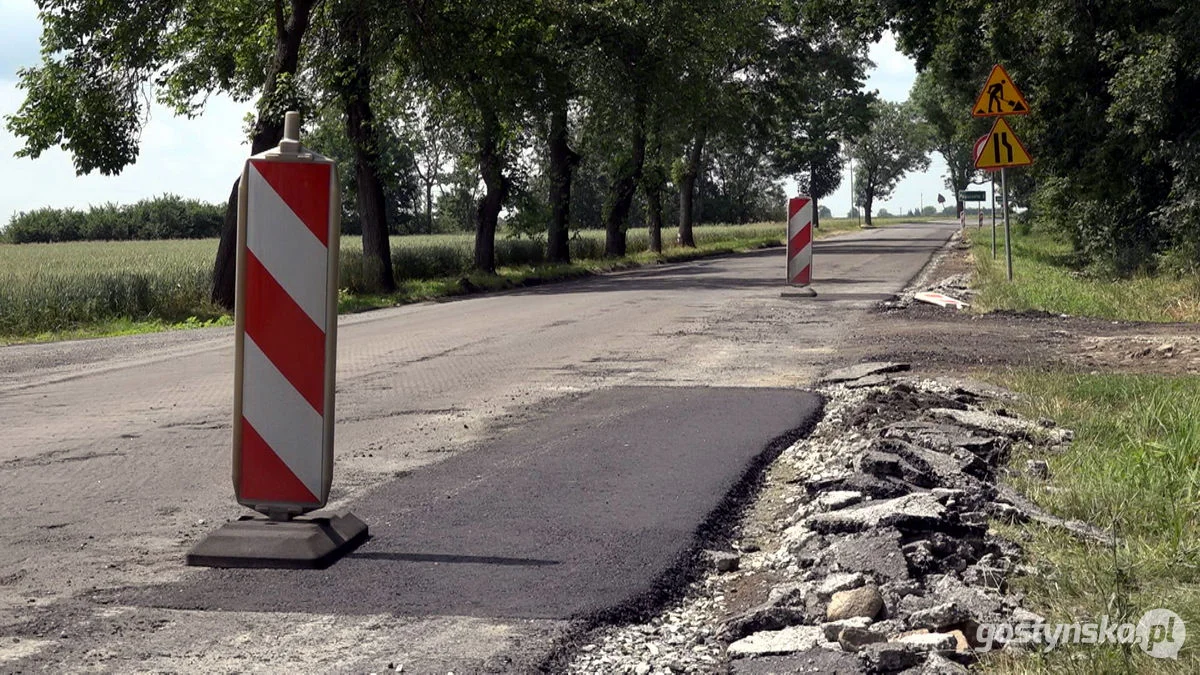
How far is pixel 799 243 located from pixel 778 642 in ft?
52.4

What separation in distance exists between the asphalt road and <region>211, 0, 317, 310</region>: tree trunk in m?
8.74

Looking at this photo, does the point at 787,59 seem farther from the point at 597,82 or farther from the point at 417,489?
the point at 417,489

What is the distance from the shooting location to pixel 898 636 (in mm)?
3760

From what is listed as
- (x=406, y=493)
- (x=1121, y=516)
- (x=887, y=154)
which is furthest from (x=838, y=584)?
(x=887, y=154)

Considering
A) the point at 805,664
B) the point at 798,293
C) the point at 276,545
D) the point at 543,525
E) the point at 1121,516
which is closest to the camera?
the point at 805,664

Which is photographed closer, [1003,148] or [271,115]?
[1003,148]

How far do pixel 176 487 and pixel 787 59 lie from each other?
47.8 m

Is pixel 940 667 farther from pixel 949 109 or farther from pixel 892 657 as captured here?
pixel 949 109

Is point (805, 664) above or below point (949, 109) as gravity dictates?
below

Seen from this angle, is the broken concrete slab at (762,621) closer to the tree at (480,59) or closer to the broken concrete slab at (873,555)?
the broken concrete slab at (873,555)

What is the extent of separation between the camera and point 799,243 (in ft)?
63.7

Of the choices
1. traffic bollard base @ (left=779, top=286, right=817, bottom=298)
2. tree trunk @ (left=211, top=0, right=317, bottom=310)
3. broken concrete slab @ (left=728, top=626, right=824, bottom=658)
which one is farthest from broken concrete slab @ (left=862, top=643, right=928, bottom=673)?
tree trunk @ (left=211, top=0, right=317, bottom=310)

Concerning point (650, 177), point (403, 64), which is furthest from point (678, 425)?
point (650, 177)

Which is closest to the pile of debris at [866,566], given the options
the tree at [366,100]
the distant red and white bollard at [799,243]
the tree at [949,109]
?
the distant red and white bollard at [799,243]
